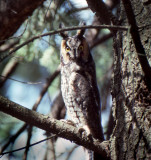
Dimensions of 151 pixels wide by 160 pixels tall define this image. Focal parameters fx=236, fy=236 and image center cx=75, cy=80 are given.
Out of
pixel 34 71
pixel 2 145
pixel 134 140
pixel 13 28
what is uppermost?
pixel 34 71

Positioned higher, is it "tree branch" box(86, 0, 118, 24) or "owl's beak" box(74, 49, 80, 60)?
"owl's beak" box(74, 49, 80, 60)

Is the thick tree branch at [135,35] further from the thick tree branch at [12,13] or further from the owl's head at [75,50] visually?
the thick tree branch at [12,13]

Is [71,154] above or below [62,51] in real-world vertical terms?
below

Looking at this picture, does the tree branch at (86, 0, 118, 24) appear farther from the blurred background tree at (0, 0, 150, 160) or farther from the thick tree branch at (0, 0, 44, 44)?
the thick tree branch at (0, 0, 44, 44)

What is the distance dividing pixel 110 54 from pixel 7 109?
2405 mm

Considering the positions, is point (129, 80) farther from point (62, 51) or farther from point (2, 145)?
point (2, 145)

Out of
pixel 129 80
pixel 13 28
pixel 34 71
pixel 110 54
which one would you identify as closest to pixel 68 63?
pixel 13 28

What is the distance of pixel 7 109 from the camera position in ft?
3.47

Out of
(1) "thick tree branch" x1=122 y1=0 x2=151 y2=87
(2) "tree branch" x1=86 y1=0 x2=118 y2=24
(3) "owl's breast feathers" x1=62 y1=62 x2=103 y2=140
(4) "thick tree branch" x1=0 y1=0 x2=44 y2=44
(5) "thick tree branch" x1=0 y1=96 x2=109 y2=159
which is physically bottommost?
(5) "thick tree branch" x1=0 y1=96 x2=109 y2=159

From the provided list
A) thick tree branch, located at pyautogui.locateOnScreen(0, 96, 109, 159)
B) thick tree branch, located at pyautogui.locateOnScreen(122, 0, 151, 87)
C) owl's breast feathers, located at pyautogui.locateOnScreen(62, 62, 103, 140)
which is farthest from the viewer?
owl's breast feathers, located at pyautogui.locateOnScreen(62, 62, 103, 140)

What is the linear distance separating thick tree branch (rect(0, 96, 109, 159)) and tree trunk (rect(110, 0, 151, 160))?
0.34 feet

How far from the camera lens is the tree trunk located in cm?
122

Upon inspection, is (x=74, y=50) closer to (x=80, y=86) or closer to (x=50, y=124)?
(x=80, y=86)

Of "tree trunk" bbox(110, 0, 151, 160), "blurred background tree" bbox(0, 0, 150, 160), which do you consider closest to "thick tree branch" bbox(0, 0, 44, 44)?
"blurred background tree" bbox(0, 0, 150, 160)
